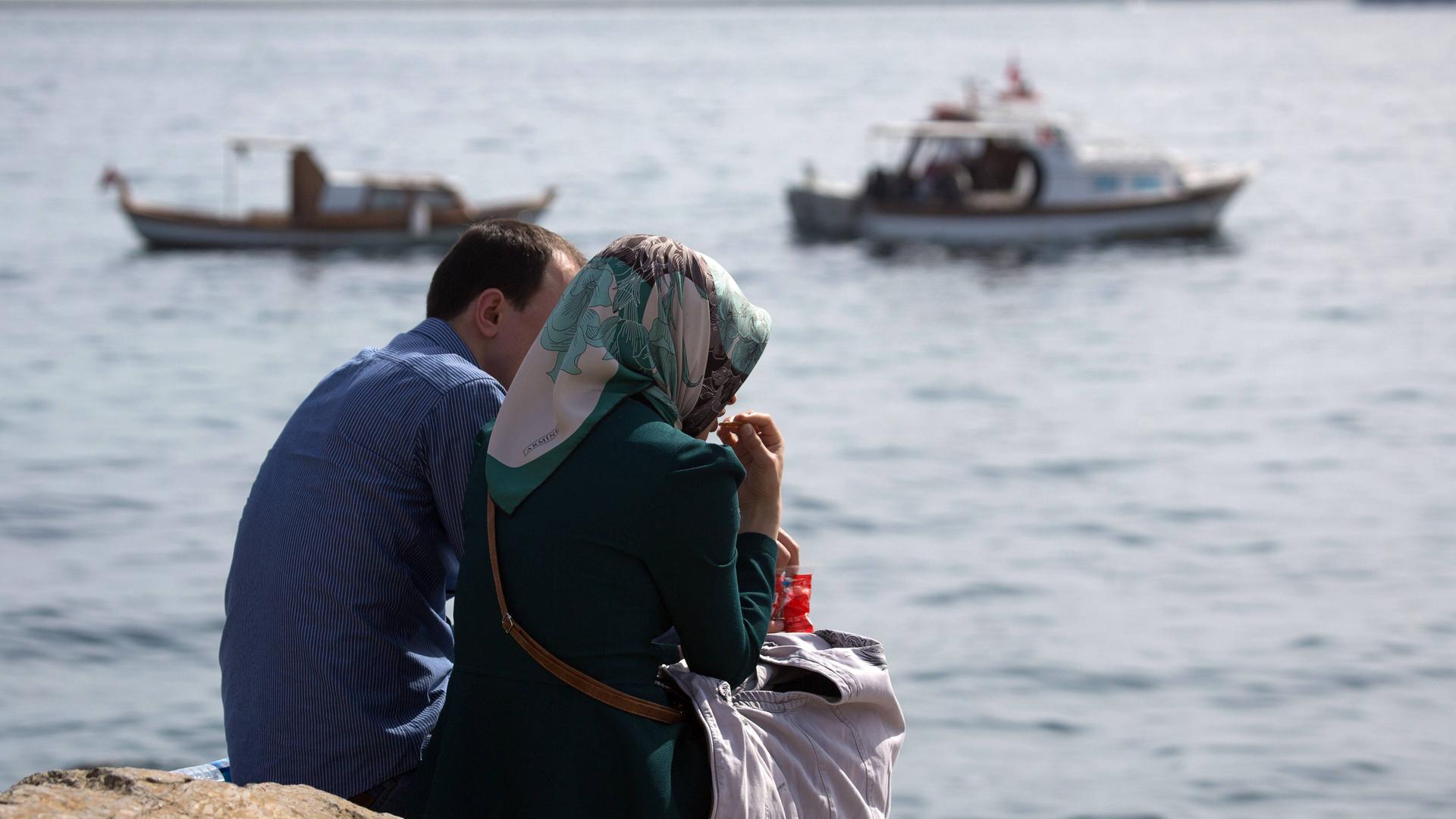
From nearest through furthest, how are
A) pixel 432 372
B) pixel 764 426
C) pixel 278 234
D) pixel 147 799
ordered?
1. pixel 147 799
2. pixel 764 426
3. pixel 432 372
4. pixel 278 234

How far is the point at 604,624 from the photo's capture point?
2.50m

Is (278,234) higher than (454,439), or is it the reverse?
(454,439)

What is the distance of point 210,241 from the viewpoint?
28.7 meters

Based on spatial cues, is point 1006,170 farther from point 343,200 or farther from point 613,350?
point 613,350

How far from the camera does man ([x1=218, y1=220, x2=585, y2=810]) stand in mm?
2936

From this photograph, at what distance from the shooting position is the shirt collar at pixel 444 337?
3090 millimetres

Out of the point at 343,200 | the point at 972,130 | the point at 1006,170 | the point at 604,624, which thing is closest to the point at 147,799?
the point at 604,624

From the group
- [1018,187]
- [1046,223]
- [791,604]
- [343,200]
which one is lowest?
[343,200]

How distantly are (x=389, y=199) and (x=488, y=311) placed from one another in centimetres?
2535

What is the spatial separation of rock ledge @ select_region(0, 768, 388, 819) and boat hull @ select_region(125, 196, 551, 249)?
2541 centimetres

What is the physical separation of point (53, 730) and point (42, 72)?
9248 centimetres

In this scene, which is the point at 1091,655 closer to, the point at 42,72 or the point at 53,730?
the point at 53,730

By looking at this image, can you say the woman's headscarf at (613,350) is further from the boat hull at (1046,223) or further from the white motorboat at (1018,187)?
the boat hull at (1046,223)

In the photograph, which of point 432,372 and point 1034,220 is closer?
point 432,372
